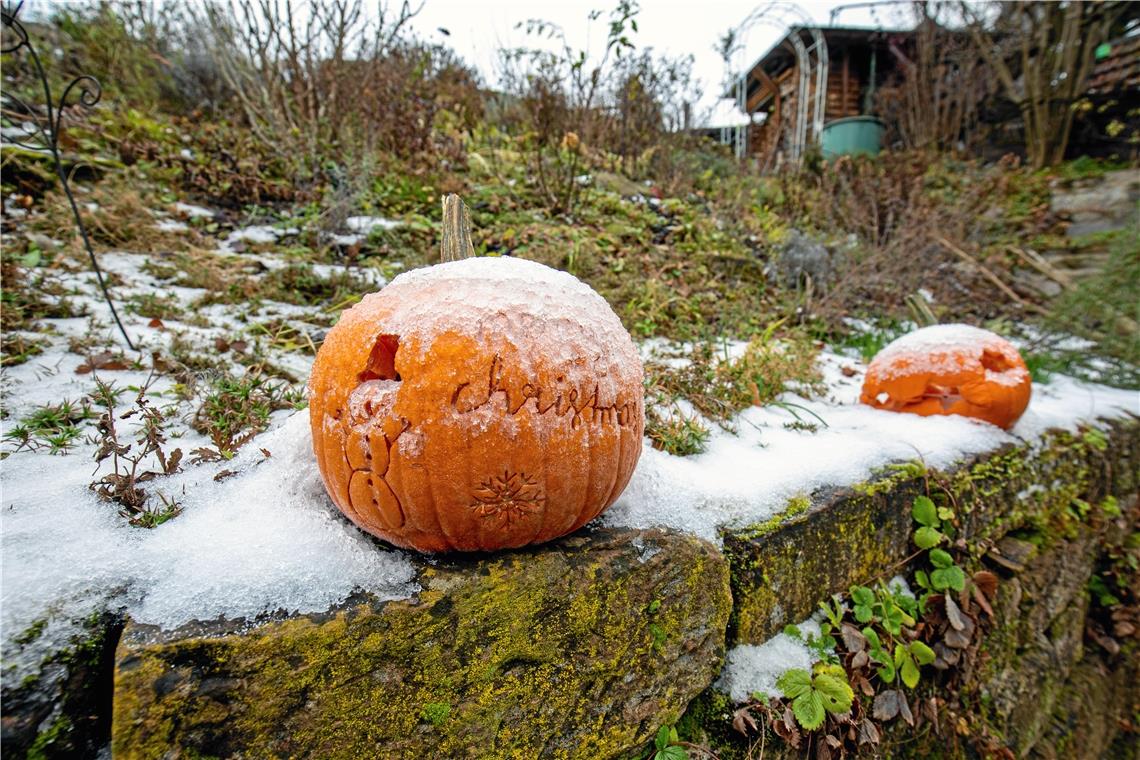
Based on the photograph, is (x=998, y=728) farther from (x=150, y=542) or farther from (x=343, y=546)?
(x=150, y=542)

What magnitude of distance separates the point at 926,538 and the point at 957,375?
0.84m

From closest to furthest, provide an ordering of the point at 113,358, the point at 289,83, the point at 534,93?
the point at 113,358, the point at 289,83, the point at 534,93

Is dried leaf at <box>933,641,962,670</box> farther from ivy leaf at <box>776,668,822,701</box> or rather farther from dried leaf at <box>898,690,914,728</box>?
ivy leaf at <box>776,668,822,701</box>

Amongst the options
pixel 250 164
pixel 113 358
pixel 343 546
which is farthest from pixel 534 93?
pixel 343 546

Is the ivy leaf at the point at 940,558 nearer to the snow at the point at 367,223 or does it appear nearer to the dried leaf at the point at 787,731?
the dried leaf at the point at 787,731

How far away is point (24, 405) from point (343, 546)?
1.44 m

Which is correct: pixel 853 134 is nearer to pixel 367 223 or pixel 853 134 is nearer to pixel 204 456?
pixel 367 223

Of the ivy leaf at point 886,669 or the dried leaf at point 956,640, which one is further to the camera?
the dried leaf at point 956,640

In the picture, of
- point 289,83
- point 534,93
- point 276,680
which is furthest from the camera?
point 534,93

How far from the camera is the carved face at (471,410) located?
106 centimetres

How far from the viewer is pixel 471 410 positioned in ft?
3.45

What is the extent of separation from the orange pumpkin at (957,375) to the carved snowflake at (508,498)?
7.27 ft

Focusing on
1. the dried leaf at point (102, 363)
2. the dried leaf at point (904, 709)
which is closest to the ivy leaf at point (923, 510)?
the dried leaf at point (904, 709)

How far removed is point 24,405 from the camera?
1.67 m
